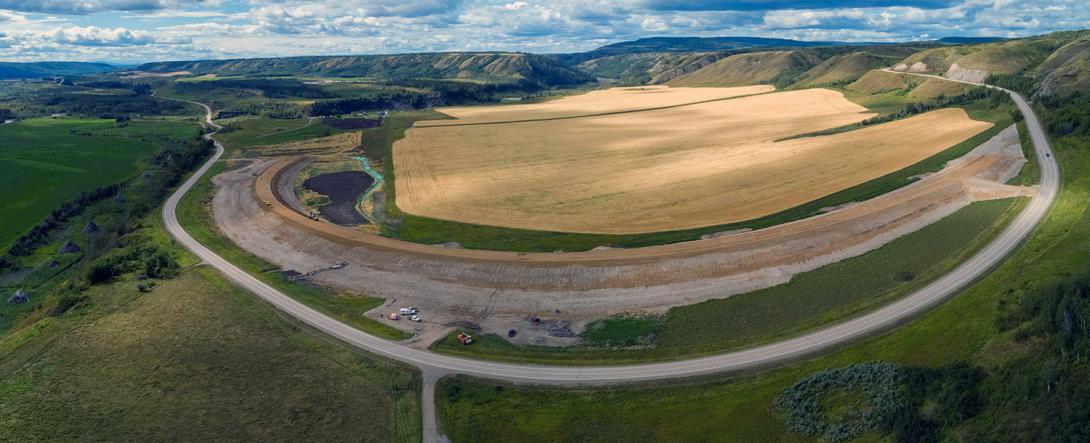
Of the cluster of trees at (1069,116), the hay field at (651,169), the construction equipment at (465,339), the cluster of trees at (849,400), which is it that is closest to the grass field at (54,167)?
the hay field at (651,169)

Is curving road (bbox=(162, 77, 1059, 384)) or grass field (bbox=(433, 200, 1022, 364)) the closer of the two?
curving road (bbox=(162, 77, 1059, 384))

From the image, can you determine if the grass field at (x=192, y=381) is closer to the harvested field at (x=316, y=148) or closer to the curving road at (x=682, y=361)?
the curving road at (x=682, y=361)

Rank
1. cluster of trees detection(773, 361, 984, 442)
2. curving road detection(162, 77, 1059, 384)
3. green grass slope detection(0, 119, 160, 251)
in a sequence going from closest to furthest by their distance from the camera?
cluster of trees detection(773, 361, 984, 442), curving road detection(162, 77, 1059, 384), green grass slope detection(0, 119, 160, 251)

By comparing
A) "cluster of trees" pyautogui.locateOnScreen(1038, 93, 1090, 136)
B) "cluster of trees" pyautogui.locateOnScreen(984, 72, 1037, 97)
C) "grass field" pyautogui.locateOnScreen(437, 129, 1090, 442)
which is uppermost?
"cluster of trees" pyautogui.locateOnScreen(984, 72, 1037, 97)

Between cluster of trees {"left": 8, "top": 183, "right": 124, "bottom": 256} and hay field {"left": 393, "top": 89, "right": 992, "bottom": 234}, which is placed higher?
hay field {"left": 393, "top": 89, "right": 992, "bottom": 234}

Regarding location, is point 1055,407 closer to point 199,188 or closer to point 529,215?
point 529,215

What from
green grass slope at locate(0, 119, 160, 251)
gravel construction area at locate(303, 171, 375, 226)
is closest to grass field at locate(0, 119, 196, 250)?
green grass slope at locate(0, 119, 160, 251)

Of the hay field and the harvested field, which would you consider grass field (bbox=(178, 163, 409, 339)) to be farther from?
the harvested field
